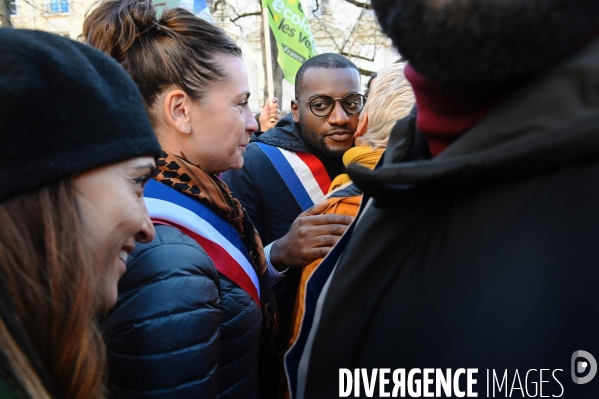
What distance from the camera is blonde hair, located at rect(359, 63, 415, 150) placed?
1963 millimetres

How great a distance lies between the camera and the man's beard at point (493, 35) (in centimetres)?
66

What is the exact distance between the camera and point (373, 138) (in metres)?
1.98

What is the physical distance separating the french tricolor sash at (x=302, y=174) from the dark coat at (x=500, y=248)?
2.21 meters

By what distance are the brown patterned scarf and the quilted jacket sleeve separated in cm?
36

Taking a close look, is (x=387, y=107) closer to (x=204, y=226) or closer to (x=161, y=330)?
(x=204, y=226)

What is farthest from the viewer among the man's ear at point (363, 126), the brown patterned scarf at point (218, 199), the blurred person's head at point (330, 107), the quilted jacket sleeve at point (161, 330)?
the blurred person's head at point (330, 107)

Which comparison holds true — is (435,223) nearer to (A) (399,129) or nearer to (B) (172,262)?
(A) (399,129)

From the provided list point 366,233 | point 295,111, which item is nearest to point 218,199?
point 366,233

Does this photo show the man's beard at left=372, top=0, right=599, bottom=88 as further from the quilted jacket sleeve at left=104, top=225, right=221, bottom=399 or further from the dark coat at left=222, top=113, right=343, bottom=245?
the dark coat at left=222, top=113, right=343, bottom=245

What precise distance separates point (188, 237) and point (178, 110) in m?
0.52

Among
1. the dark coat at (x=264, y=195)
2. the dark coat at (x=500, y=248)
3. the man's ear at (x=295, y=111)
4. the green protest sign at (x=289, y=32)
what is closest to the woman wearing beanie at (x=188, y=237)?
the dark coat at (x=500, y=248)

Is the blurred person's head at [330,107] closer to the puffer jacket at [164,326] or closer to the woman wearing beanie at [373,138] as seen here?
the woman wearing beanie at [373,138]

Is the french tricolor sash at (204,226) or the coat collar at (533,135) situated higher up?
the coat collar at (533,135)

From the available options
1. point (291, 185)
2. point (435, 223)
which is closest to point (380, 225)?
point (435, 223)
